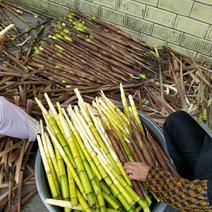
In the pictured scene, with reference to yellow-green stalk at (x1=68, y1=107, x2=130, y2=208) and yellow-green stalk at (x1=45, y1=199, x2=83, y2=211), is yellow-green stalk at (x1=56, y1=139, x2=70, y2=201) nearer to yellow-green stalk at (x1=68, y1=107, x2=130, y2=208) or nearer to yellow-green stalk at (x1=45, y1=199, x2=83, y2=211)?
Answer: yellow-green stalk at (x1=45, y1=199, x2=83, y2=211)

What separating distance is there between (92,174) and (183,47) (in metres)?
1.84

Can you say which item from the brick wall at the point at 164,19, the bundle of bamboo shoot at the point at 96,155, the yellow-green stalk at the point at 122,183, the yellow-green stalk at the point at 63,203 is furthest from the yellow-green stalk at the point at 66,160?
the brick wall at the point at 164,19

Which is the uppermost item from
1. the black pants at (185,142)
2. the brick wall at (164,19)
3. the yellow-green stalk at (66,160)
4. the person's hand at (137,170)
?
the brick wall at (164,19)

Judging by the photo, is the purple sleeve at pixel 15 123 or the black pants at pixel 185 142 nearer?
the black pants at pixel 185 142

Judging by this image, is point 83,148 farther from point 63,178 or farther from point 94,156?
point 63,178

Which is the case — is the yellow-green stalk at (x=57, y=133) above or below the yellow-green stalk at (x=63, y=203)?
above

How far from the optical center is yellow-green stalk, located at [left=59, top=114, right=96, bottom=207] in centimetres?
169

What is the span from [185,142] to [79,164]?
72 cm

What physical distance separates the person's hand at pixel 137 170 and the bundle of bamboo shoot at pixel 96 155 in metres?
0.05

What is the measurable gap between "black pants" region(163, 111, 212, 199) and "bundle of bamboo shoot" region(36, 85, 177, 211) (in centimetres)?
11

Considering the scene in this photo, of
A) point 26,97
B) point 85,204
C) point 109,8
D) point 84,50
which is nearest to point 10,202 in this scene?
Answer: point 85,204

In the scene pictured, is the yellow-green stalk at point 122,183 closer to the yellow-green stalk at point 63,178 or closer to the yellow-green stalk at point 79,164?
the yellow-green stalk at point 79,164

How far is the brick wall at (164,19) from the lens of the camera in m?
2.62

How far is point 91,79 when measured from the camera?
2.69 metres
